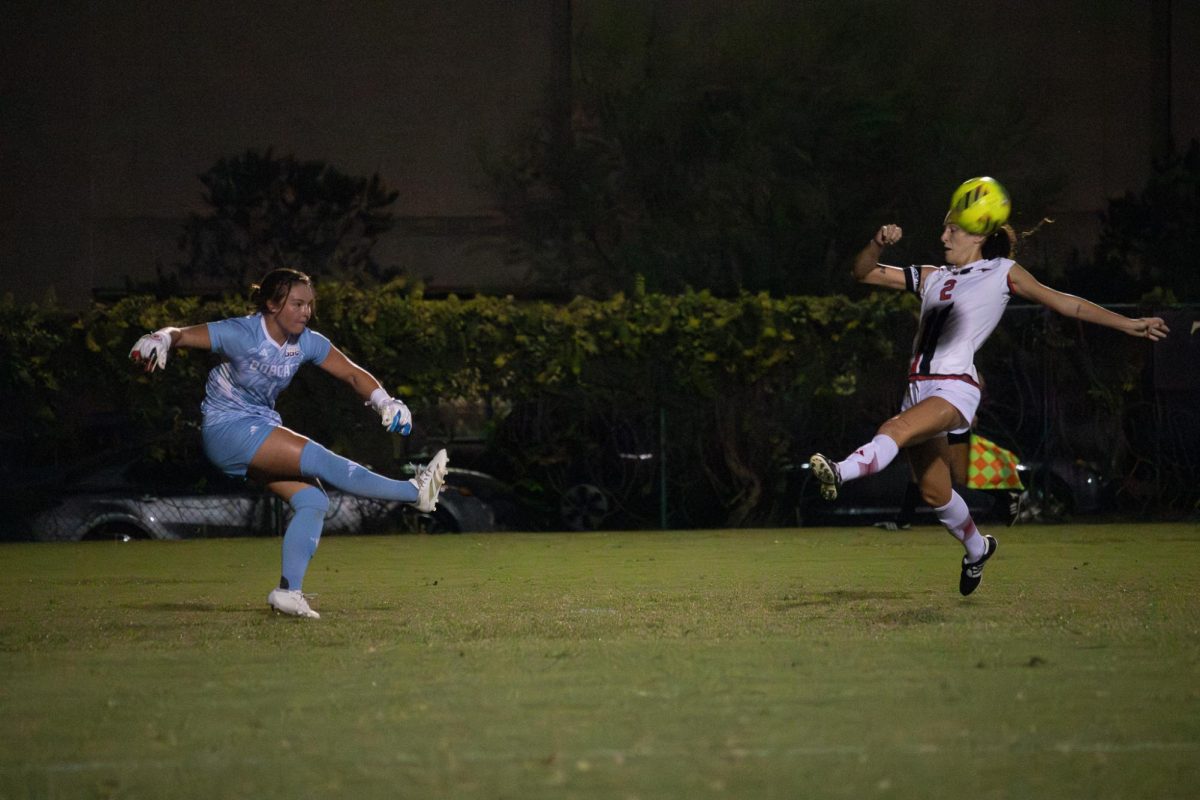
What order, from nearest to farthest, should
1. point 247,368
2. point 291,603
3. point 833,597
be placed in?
point 291,603 < point 247,368 < point 833,597

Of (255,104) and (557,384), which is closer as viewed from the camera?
(557,384)

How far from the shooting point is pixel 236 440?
8461 mm

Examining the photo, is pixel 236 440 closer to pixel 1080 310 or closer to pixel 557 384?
pixel 1080 310

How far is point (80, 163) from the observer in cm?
3641

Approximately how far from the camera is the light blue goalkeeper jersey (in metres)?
8.48

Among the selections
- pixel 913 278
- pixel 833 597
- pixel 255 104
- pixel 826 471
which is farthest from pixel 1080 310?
pixel 255 104

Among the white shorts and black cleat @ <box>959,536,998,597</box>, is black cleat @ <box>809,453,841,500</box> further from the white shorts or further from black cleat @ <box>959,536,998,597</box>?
black cleat @ <box>959,536,998,597</box>

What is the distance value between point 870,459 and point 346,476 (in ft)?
8.70

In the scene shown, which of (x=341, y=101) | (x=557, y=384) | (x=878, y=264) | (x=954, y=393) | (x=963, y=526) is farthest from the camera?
(x=341, y=101)

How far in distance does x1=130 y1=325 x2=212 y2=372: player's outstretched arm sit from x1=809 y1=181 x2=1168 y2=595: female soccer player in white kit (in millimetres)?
3254

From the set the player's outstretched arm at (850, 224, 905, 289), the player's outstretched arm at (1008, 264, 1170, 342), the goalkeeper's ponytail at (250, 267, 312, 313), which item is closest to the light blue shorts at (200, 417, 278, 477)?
the goalkeeper's ponytail at (250, 267, 312, 313)

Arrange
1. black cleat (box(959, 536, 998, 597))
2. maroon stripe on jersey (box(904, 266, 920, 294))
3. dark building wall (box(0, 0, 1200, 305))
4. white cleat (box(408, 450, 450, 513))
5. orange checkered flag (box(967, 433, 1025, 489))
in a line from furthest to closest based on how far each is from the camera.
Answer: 1. dark building wall (box(0, 0, 1200, 305))
2. orange checkered flag (box(967, 433, 1025, 489))
3. maroon stripe on jersey (box(904, 266, 920, 294))
4. black cleat (box(959, 536, 998, 597))
5. white cleat (box(408, 450, 450, 513))

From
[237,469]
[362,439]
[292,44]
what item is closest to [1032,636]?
[237,469]

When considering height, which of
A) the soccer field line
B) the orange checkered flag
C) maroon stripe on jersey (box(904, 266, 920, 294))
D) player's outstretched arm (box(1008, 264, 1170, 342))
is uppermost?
maroon stripe on jersey (box(904, 266, 920, 294))
